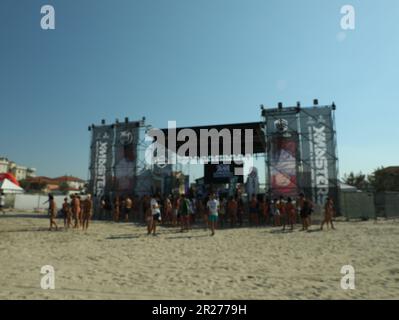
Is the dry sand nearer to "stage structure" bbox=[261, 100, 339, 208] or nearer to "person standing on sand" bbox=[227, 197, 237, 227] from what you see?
"person standing on sand" bbox=[227, 197, 237, 227]

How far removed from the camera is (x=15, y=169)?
11569 centimetres

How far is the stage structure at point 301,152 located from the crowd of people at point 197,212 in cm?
103

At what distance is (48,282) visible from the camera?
15.6 feet

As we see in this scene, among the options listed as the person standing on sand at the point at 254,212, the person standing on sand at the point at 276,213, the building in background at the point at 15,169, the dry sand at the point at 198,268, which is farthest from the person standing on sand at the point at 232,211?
the building in background at the point at 15,169

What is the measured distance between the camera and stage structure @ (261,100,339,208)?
17.0 m

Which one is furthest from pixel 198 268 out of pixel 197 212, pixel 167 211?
pixel 197 212

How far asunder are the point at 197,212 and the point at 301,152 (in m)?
7.57

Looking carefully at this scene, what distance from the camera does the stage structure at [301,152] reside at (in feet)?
55.7

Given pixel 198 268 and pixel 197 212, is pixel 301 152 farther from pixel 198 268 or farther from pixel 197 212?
pixel 198 268

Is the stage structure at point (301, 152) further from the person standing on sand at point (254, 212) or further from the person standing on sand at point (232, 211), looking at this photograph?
the person standing on sand at point (232, 211)

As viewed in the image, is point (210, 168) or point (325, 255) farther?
point (210, 168)
